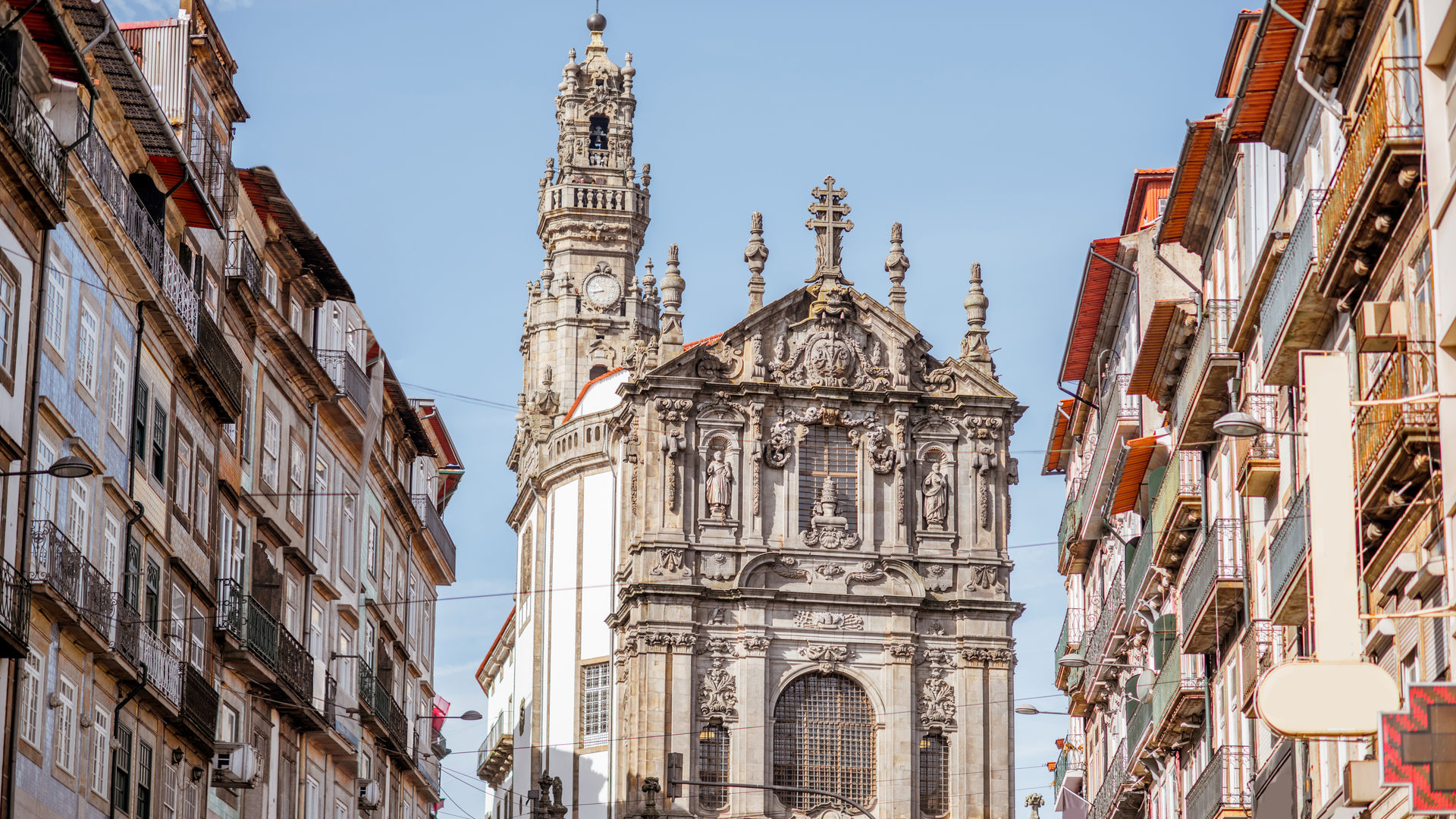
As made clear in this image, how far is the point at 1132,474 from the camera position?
50.4 metres

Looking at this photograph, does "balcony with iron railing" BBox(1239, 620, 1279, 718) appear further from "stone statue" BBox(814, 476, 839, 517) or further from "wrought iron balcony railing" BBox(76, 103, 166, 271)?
"stone statue" BBox(814, 476, 839, 517)

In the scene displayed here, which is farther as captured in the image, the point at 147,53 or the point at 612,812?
the point at 612,812

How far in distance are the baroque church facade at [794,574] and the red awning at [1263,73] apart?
4266 cm

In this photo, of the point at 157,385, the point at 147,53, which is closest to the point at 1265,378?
the point at 157,385

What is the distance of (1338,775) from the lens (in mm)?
33062

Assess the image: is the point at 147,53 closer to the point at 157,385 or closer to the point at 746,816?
the point at 157,385

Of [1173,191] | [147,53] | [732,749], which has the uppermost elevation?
[147,53]

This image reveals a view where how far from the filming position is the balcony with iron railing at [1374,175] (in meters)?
26.5

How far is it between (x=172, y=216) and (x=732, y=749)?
3668cm

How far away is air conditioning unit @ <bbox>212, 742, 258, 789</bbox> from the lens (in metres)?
45.2

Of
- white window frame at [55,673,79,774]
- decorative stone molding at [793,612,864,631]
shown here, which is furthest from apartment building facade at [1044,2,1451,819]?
decorative stone molding at [793,612,864,631]

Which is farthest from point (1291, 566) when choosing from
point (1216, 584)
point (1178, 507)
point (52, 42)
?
point (52, 42)

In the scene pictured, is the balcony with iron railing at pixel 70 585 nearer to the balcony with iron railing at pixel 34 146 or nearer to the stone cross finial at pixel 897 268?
the balcony with iron railing at pixel 34 146

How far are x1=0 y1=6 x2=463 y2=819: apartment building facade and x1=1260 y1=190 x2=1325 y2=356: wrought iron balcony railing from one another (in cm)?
1515
